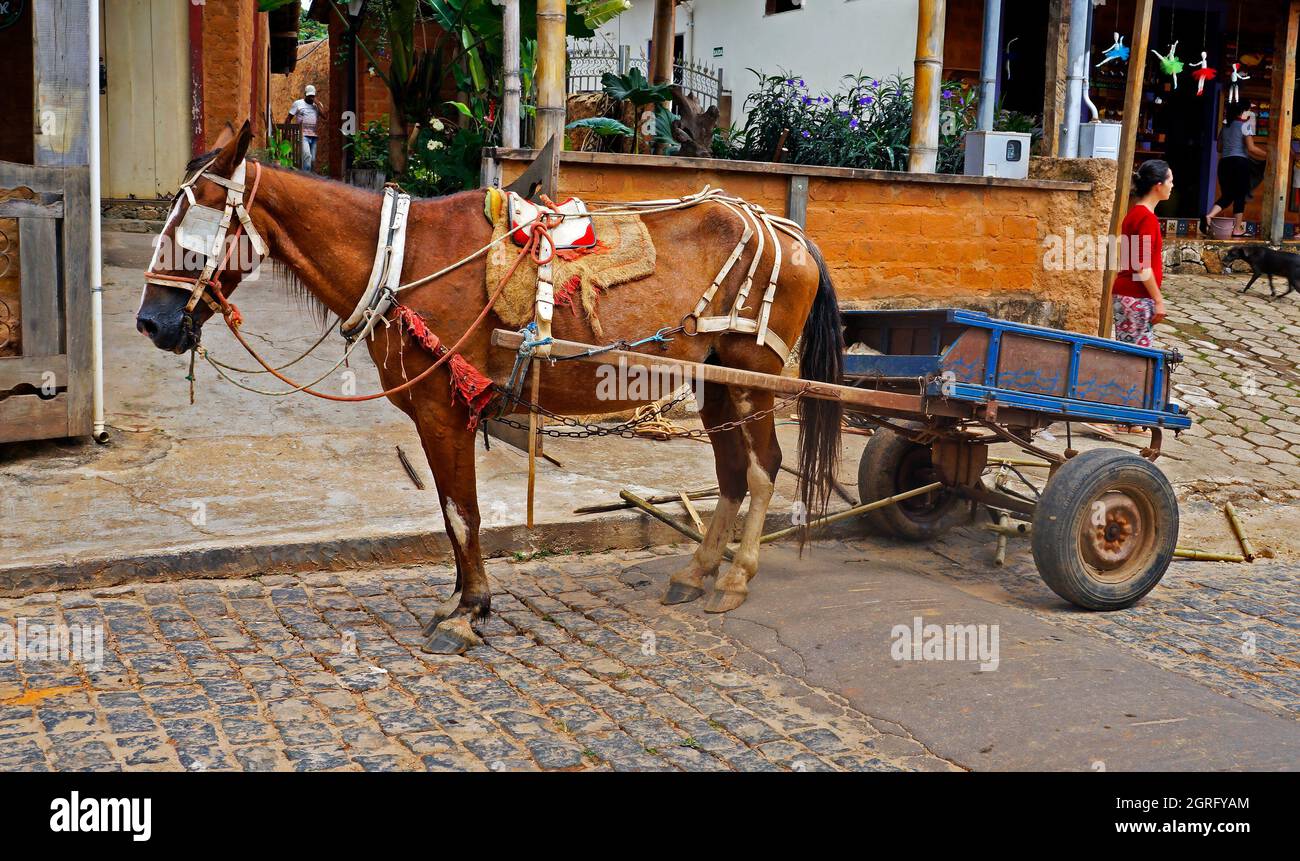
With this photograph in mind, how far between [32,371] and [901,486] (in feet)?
16.5

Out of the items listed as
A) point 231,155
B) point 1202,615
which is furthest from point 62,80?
point 1202,615

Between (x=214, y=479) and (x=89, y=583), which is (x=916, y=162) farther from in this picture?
(x=89, y=583)

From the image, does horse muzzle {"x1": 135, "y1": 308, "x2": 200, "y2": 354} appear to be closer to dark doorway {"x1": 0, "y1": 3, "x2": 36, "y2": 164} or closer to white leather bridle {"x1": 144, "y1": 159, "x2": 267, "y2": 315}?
white leather bridle {"x1": 144, "y1": 159, "x2": 267, "y2": 315}

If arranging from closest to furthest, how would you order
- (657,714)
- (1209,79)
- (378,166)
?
(657,714) < (378,166) < (1209,79)

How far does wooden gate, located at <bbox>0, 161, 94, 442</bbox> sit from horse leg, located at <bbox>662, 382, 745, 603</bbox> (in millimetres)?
3845

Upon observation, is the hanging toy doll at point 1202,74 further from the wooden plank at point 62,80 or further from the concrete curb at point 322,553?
the wooden plank at point 62,80

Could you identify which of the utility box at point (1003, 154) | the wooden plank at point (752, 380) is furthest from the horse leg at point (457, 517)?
the utility box at point (1003, 154)

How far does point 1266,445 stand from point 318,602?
7.41 meters

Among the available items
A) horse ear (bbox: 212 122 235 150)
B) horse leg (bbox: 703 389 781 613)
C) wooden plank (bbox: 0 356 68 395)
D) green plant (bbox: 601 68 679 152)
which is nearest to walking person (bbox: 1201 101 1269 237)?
green plant (bbox: 601 68 679 152)

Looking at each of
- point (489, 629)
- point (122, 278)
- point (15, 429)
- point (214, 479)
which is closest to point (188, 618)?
point (489, 629)

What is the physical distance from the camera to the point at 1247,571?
22.2 ft

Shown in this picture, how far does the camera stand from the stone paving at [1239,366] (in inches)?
376

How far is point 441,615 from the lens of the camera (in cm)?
524

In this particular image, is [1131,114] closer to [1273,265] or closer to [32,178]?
[1273,265]
